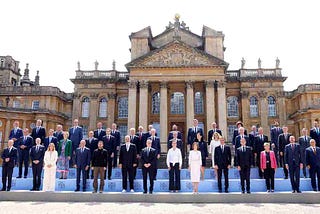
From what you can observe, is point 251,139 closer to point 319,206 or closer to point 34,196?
point 319,206

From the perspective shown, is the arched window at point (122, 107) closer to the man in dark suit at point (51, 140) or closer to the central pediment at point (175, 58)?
the central pediment at point (175, 58)

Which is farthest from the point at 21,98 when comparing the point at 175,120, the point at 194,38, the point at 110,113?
the point at 194,38

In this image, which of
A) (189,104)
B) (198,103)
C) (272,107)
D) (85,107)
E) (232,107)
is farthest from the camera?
(85,107)

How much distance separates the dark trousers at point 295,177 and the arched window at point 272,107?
25961 mm

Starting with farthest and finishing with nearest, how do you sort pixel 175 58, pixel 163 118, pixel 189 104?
pixel 175 58
pixel 189 104
pixel 163 118

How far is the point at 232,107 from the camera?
3641cm

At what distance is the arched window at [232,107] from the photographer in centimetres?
3600

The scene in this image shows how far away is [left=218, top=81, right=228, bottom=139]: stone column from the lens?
29656 mm

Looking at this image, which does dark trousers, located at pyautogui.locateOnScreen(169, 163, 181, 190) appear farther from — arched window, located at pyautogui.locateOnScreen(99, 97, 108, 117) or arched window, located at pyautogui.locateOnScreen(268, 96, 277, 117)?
arched window, located at pyautogui.locateOnScreen(268, 96, 277, 117)

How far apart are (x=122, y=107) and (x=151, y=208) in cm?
2873

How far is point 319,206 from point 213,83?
2226 cm

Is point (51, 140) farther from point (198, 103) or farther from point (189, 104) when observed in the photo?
point (198, 103)

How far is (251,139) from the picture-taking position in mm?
12789

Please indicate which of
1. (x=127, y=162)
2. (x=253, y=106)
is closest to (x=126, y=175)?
(x=127, y=162)
